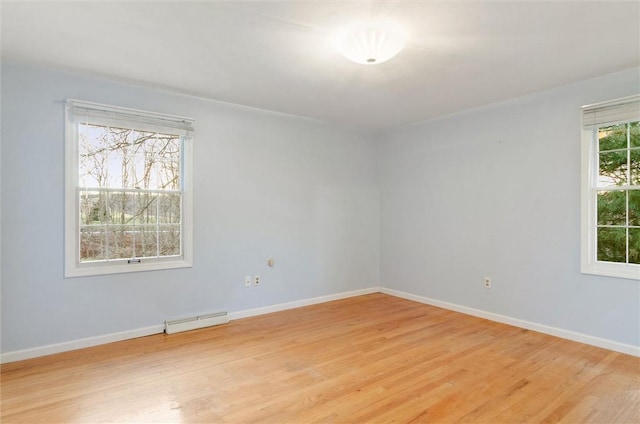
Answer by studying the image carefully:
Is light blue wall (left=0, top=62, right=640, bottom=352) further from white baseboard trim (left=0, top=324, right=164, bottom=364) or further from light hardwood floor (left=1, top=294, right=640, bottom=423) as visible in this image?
light hardwood floor (left=1, top=294, right=640, bottom=423)

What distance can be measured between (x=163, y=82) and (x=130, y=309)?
7.34 ft

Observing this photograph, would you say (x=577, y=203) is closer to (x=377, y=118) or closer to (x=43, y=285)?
(x=377, y=118)

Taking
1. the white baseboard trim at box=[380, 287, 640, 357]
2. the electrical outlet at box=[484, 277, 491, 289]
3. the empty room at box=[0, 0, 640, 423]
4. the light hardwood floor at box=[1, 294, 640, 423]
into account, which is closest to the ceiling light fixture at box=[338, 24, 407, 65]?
the empty room at box=[0, 0, 640, 423]

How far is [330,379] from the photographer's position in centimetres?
261

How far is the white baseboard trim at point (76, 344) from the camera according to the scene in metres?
2.92

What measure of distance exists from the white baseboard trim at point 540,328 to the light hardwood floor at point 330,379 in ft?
0.30

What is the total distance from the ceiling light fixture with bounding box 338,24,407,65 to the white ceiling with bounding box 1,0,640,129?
0.32 feet

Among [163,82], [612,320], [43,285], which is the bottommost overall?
[612,320]

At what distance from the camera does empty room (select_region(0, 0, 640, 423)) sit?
229 cm

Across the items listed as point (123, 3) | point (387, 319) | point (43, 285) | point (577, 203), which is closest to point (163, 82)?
point (123, 3)

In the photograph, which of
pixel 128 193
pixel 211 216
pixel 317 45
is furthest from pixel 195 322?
pixel 317 45

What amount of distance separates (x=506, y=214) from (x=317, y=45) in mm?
2839

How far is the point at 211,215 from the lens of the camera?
3.96 metres

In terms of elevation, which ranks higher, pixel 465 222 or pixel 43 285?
pixel 465 222
